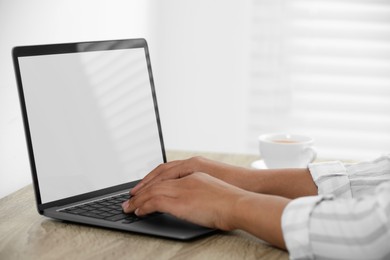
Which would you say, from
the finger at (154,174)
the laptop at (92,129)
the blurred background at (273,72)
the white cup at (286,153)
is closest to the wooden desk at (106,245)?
the laptop at (92,129)

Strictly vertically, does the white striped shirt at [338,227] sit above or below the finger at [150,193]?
below

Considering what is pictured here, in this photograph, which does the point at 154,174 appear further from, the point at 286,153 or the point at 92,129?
the point at 286,153

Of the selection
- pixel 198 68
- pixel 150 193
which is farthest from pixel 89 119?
pixel 198 68

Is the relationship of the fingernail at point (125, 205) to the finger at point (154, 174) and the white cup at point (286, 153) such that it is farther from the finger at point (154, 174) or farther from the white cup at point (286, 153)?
the white cup at point (286, 153)

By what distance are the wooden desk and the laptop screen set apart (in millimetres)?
82

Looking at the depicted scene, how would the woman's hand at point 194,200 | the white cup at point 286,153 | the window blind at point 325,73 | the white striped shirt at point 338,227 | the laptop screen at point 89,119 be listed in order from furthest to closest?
the window blind at point 325,73
the white cup at point 286,153
the laptop screen at point 89,119
the woman's hand at point 194,200
the white striped shirt at point 338,227

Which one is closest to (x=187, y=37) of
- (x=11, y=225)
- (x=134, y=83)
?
(x=134, y=83)

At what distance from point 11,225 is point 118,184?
0.22 meters

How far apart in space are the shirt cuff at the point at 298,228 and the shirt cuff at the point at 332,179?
0.22m

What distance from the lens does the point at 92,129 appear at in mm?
1118

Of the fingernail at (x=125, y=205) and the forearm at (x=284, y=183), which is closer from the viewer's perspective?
the fingernail at (x=125, y=205)

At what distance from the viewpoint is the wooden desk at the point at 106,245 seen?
0.84 metres

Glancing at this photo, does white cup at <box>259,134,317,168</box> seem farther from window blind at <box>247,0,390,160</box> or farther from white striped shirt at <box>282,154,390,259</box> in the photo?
window blind at <box>247,0,390,160</box>

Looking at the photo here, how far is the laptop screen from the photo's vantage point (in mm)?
1008
